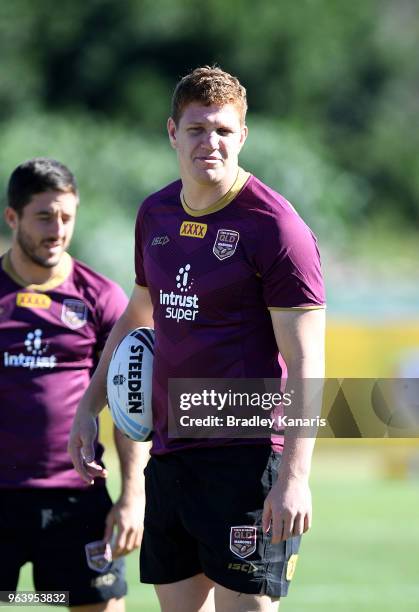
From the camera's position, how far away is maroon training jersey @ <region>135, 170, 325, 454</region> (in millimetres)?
4371

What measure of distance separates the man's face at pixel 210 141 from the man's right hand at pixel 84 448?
1.09m

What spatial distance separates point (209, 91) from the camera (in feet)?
14.7

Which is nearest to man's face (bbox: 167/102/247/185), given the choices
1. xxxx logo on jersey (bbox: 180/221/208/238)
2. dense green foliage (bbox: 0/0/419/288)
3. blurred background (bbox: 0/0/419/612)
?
xxxx logo on jersey (bbox: 180/221/208/238)

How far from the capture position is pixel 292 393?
14.2ft

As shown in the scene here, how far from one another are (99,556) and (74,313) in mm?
1098

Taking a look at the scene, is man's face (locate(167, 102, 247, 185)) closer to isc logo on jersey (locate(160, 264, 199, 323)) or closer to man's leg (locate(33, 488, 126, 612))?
isc logo on jersey (locate(160, 264, 199, 323))

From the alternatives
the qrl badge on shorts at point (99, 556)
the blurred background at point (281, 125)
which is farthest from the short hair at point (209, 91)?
the blurred background at point (281, 125)

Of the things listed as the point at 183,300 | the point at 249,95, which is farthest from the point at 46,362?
the point at 249,95

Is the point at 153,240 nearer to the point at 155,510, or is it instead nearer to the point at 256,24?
the point at 155,510

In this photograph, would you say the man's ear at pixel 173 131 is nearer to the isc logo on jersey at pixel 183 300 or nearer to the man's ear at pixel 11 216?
the isc logo on jersey at pixel 183 300

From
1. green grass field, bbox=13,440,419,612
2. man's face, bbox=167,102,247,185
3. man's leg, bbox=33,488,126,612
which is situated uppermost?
man's face, bbox=167,102,247,185

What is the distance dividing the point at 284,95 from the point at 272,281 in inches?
1762

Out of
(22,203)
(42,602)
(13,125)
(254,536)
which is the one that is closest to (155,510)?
(254,536)

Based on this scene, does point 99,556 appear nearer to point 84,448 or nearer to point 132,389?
point 84,448
